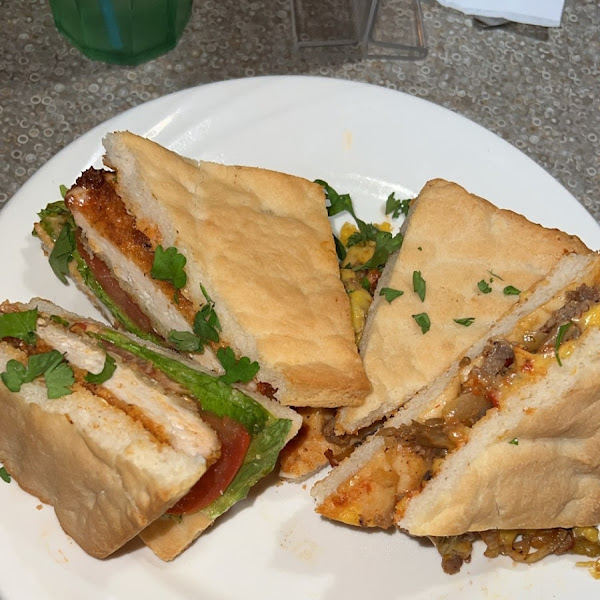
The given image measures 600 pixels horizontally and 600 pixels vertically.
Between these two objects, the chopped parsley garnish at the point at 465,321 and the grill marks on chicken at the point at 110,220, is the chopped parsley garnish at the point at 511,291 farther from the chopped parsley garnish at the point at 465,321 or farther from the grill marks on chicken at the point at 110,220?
the grill marks on chicken at the point at 110,220

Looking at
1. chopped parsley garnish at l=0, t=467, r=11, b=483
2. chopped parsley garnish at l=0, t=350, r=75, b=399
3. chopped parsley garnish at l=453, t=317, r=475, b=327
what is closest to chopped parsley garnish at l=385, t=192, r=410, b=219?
chopped parsley garnish at l=453, t=317, r=475, b=327

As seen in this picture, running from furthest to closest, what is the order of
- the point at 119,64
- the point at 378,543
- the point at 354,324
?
the point at 119,64
the point at 354,324
the point at 378,543

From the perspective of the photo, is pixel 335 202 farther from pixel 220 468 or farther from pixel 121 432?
pixel 121 432

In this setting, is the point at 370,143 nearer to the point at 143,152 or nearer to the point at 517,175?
the point at 517,175

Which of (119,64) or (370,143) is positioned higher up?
(119,64)

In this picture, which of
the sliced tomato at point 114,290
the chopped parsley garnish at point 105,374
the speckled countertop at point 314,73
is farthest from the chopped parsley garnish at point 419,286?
the speckled countertop at point 314,73

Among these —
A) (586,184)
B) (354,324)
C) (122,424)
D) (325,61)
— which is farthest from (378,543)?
(325,61)
